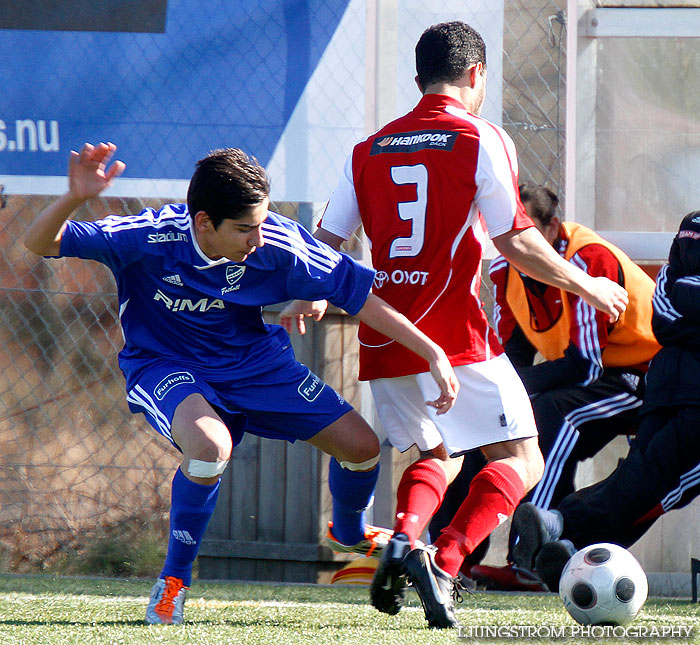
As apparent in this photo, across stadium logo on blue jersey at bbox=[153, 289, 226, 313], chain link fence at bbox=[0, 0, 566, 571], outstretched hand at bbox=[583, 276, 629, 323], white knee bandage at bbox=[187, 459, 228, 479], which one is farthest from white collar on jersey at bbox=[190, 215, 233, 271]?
chain link fence at bbox=[0, 0, 566, 571]

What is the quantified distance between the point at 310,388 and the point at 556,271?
891 millimetres

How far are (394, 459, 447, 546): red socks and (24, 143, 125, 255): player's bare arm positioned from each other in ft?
4.11

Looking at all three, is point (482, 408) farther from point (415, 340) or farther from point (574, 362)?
point (574, 362)

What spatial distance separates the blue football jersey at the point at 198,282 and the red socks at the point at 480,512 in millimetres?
651

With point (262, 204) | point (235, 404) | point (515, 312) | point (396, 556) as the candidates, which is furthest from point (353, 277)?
point (515, 312)

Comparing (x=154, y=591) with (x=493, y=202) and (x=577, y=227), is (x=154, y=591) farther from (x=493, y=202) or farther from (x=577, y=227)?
(x=577, y=227)

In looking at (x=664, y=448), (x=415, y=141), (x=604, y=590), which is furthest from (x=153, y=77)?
(x=604, y=590)

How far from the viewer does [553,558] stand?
3689mm

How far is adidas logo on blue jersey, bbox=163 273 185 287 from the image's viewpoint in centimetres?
322

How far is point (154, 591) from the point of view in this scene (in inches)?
122

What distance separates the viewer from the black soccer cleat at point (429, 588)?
277 centimetres

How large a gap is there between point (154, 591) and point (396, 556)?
769 mm

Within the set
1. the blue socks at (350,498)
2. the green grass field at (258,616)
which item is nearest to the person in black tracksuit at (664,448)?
the green grass field at (258,616)

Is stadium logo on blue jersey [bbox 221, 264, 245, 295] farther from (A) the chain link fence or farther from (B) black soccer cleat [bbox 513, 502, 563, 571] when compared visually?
(A) the chain link fence
